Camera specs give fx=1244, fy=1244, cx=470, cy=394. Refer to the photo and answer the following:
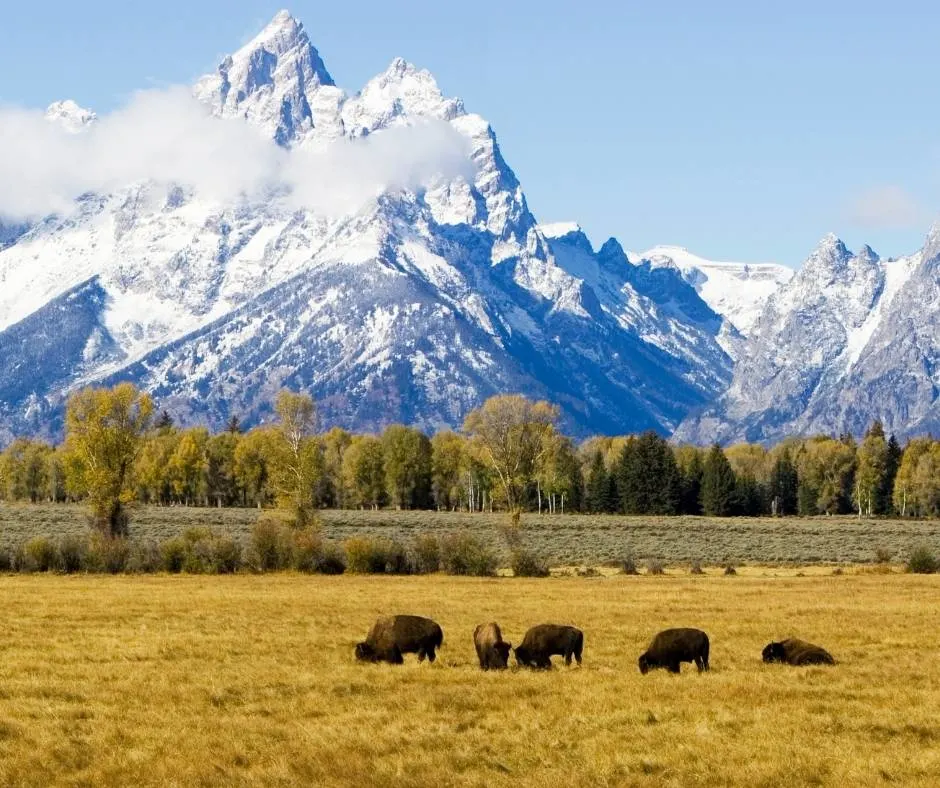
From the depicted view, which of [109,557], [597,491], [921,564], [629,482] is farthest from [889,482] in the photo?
[109,557]

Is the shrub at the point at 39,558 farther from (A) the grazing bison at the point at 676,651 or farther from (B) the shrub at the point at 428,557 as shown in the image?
(A) the grazing bison at the point at 676,651

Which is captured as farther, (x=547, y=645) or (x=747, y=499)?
(x=747, y=499)

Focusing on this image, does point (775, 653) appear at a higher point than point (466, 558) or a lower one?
lower

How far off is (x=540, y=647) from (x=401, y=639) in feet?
10.3

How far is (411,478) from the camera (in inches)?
7303

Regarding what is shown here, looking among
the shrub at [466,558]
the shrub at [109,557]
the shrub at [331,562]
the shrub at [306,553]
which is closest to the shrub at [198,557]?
the shrub at [109,557]

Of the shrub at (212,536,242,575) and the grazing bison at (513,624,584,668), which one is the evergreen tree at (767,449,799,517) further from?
the grazing bison at (513,624,584,668)

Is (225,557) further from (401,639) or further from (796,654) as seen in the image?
(796,654)

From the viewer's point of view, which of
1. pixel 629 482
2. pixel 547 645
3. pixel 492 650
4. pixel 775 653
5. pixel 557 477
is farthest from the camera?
pixel 557 477

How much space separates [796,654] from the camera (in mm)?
27547

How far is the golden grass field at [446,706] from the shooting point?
1738 cm

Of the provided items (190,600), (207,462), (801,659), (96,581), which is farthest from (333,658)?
(207,462)

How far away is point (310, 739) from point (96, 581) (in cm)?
3959

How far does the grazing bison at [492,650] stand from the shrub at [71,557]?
1663 inches
